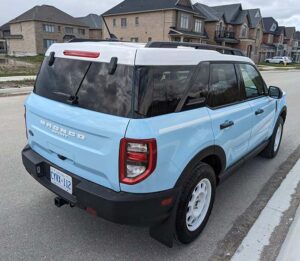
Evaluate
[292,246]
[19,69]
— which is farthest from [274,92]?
[19,69]

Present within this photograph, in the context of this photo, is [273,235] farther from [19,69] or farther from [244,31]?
[244,31]

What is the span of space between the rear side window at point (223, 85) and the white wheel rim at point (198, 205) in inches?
32.1

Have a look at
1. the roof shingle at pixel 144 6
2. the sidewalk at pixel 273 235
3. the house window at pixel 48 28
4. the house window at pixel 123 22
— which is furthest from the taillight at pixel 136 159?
the house window at pixel 48 28

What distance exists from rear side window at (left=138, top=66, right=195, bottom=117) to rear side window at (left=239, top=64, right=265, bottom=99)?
→ 58.1 inches

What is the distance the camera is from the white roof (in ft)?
7.55

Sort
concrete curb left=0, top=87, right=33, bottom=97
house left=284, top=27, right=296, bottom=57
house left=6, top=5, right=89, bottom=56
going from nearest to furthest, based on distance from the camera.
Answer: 1. concrete curb left=0, top=87, right=33, bottom=97
2. house left=6, top=5, right=89, bottom=56
3. house left=284, top=27, right=296, bottom=57

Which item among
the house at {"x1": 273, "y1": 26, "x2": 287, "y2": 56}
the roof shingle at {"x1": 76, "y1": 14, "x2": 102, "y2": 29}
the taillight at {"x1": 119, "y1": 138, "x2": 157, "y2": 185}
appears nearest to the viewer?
the taillight at {"x1": 119, "y1": 138, "x2": 157, "y2": 185}

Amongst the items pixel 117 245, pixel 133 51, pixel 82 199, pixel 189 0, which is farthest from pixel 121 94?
pixel 189 0

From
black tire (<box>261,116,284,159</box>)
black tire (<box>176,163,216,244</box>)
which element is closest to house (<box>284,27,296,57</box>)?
black tire (<box>261,116,284,159</box>)

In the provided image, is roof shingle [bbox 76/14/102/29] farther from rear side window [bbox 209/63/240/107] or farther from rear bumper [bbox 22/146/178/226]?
rear bumper [bbox 22/146/178/226]

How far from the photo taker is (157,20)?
136ft

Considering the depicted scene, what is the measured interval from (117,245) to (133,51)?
179 cm

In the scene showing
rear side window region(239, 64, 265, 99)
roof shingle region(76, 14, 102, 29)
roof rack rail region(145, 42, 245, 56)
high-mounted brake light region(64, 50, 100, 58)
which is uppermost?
roof shingle region(76, 14, 102, 29)

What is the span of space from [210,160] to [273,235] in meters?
1.01
